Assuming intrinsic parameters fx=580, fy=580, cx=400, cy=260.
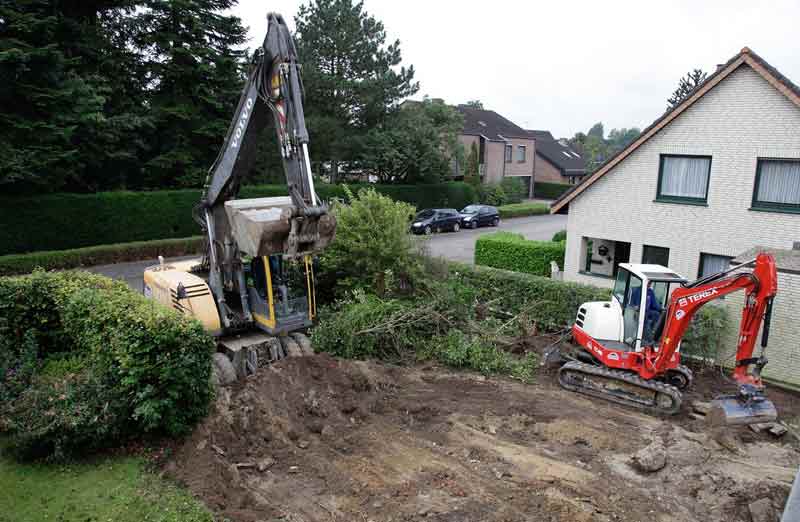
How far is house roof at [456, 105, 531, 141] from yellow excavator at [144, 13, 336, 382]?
43782 millimetres

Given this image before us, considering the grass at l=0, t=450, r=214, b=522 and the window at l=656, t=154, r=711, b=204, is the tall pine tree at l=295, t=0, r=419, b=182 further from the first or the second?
the grass at l=0, t=450, r=214, b=522

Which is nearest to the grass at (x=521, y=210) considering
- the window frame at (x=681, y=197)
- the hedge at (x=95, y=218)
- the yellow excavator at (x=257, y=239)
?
the hedge at (x=95, y=218)

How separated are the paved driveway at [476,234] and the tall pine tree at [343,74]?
921cm

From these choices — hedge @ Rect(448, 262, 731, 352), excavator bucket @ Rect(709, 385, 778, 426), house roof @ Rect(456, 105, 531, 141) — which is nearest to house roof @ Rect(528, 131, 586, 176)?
house roof @ Rect(456, 105, 531, 141)

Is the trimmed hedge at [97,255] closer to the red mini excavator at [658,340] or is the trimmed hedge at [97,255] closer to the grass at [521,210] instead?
the red mini excavator at [658,340]

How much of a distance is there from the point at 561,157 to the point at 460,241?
114ft

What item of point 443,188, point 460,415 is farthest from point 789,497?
point 443,188

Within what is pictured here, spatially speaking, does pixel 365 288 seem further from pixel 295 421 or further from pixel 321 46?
pixel 321 46

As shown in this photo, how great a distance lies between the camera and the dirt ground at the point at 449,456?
25.7 ft

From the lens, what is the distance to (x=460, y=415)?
34.7 feet

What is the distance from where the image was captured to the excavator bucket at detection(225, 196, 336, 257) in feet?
32.5

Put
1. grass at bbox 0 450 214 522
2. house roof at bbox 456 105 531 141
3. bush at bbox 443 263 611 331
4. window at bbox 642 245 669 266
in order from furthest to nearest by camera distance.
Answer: house roof at bbox 456 105 531 141 < window at bbox 642 245 669 266 < bush at bbox 443 263 611 331 < grass at bbox 0 450 214 522

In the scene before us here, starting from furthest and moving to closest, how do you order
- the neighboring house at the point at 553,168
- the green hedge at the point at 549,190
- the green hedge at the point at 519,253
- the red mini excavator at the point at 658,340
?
the neighboring house at the point at 553,168 < the green hedge at the point at 549,190 < the green hedge at the point at 519,253 < the red mini excavator at the point at 658,340

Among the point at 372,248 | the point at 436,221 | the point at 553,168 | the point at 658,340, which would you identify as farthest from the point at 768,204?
the point at 553,168
